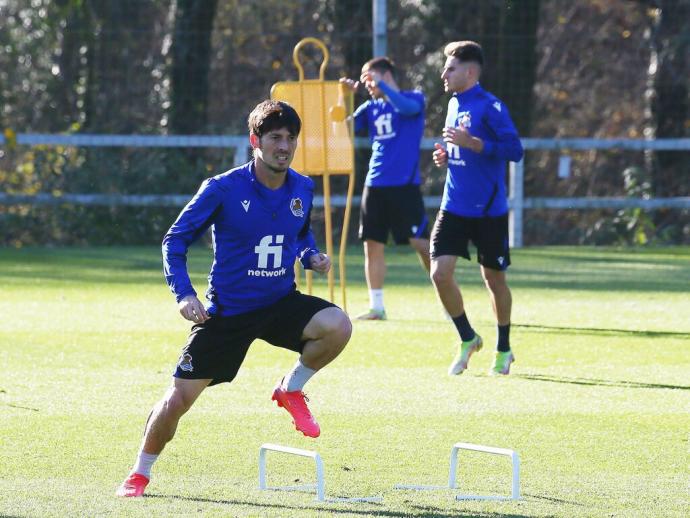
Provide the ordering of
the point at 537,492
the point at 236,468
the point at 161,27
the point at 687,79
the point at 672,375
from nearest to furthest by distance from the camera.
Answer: the point at 537,492 < the point at 236,468 < the point at 672,375 < the point at 687,79 < the point at 161,27

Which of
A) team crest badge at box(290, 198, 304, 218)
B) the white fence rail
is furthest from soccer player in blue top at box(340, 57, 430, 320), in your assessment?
the white fence rail

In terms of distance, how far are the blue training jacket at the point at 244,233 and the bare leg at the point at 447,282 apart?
328 centimetres

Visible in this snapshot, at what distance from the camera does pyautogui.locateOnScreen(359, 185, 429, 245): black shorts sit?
40.1 feet

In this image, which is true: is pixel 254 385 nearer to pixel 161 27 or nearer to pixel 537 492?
pixel 537 492

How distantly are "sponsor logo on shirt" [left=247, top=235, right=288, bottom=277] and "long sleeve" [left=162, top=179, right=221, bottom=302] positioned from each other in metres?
0.25

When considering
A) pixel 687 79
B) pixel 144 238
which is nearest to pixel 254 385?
pixel 144 238

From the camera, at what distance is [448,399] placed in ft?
27.7

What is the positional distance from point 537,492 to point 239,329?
1.42 metres

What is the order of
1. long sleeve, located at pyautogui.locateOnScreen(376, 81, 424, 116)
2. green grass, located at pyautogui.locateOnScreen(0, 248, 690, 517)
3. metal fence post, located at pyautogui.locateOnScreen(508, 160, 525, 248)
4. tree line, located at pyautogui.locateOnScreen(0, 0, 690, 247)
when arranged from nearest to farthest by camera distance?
green grass, located at pyautogui.locateOnScreen(0, 248, 690, 517) < long sleeve, located at pyautogui.locateOnScreen(376, 81, 424, 116) < metal fence post, located at pyautogui.locateOnScreen(508, 160, 525, 248) < tree line, located at pyautogui.locateOnScreen(0, 0, 690, 247)

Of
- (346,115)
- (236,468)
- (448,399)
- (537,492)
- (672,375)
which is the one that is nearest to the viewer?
(537,492)

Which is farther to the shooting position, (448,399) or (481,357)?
(481,357)

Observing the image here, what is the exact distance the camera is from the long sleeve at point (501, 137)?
9.38 metres

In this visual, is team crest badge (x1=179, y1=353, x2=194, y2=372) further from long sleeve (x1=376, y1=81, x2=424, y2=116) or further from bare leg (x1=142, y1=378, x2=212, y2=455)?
long sleeve (x1=376, y1=81, x2=424, y2=116)

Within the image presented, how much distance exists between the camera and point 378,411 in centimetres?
805
